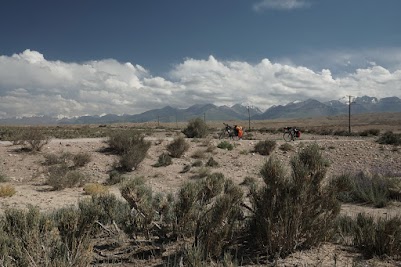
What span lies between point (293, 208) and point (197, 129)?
3239 centimetres

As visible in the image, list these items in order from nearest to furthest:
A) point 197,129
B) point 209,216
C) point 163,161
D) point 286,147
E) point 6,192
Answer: point 209,216
point 6,192
point 163,161
point 286,147
point 197,129

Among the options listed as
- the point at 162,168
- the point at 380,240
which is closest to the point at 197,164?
the point at 162,168

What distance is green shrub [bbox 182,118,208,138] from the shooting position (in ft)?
127

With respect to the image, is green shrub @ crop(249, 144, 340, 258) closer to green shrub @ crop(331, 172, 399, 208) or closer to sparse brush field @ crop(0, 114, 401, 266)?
sparse brush field @ crop(0, 114, 401, 266)

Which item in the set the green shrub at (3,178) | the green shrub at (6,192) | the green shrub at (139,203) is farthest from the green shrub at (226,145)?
the green shrub at (139,203)

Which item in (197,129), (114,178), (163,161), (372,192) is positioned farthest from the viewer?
(197,129)

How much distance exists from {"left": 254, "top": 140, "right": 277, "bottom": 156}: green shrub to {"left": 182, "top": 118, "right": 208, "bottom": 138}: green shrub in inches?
401

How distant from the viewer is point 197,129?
38.8m

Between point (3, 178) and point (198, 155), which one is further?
point (198, 155)

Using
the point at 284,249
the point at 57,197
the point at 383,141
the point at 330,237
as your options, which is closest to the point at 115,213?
the point at 284,249

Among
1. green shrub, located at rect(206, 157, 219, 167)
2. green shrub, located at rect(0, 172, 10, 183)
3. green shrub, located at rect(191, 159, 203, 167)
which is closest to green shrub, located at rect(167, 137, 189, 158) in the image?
green shrub, located at rect(191, 159, 203, 167)

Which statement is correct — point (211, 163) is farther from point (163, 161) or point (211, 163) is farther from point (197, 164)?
point (163, 161)

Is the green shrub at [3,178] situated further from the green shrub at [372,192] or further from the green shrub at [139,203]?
the green shrub at [372,192]

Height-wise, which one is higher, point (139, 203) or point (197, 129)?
point (197, 129)
